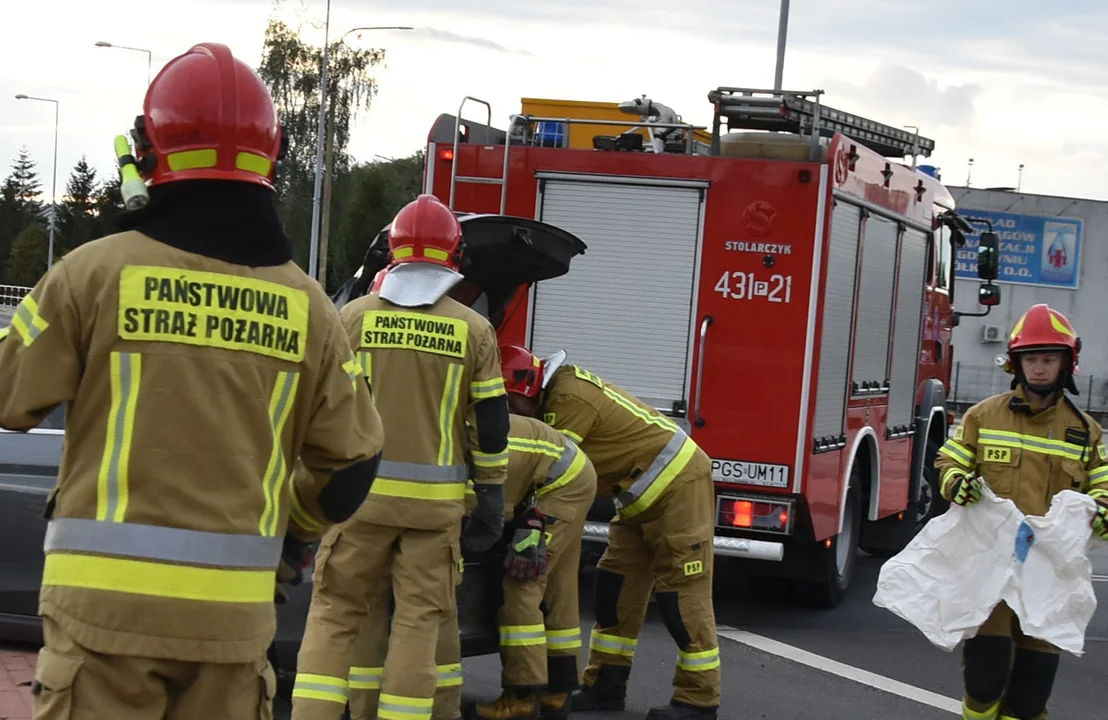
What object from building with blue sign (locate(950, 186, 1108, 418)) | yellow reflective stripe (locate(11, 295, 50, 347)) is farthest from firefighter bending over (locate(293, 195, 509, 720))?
building with blue sign (locate(950, 186, 1108, 418))

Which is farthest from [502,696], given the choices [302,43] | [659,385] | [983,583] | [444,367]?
[302,43]

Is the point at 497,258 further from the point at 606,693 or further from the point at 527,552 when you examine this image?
the point at 606,693

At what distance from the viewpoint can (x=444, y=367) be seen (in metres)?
5.30

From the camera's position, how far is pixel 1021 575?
5832 mm

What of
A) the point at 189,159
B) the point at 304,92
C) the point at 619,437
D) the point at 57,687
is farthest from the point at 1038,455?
the point at 304,92

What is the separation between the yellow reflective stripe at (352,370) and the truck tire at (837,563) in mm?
6589

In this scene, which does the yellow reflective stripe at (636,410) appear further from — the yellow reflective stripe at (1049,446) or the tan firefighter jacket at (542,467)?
the yellow reflective stripe at (1049,446)

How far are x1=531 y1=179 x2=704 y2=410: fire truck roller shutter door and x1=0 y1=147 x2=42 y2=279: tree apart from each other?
97.9 meters

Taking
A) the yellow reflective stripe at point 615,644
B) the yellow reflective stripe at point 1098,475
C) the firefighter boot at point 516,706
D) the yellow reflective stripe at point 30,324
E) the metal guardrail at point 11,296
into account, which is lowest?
the metal guardrail at point 11,296

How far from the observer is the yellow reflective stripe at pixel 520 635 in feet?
19.5

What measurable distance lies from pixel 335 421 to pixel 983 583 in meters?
3.54

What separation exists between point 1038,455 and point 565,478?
1.85 meters

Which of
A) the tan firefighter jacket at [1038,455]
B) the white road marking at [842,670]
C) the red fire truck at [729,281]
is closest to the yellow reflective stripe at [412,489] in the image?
the tan firefighter jacket at [1038,455]

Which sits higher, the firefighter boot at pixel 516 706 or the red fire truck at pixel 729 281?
the red fire truck at pixel 729 281
